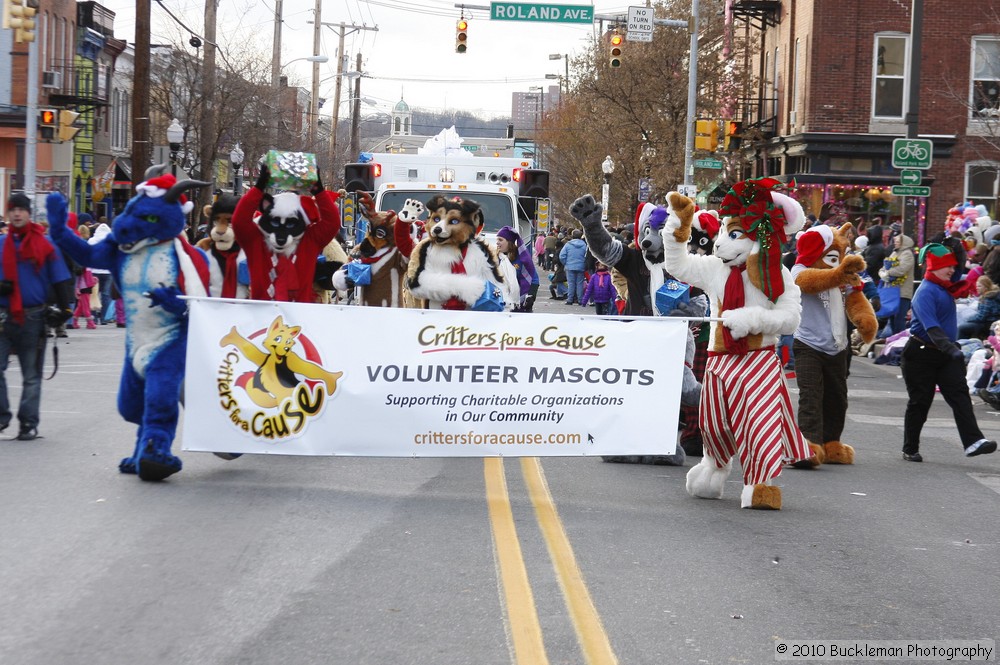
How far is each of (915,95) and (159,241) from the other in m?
15.2

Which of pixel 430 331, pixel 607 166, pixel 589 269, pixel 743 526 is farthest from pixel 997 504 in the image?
pixel 607 166

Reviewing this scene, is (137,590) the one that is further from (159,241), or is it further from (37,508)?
(159,241)

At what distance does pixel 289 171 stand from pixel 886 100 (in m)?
27.1

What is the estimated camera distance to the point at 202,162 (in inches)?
1521

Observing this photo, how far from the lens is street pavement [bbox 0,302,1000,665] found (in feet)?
18.5

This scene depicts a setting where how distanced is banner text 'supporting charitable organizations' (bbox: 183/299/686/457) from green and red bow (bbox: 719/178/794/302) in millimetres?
1015

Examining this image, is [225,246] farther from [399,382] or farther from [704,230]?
[704,230]

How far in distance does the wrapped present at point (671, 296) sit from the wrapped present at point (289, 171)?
2742mm

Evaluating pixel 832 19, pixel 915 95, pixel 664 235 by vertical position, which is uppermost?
pixel 832 19

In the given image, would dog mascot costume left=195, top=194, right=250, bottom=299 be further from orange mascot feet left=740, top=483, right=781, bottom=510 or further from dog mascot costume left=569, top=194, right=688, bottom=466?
orange mascot feet left=740, top=483, right=781, bottom=510

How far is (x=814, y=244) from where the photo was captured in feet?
36.0

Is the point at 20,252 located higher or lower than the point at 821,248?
lower

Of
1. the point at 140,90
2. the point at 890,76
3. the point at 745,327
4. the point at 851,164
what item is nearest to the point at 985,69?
the point at 890,76
